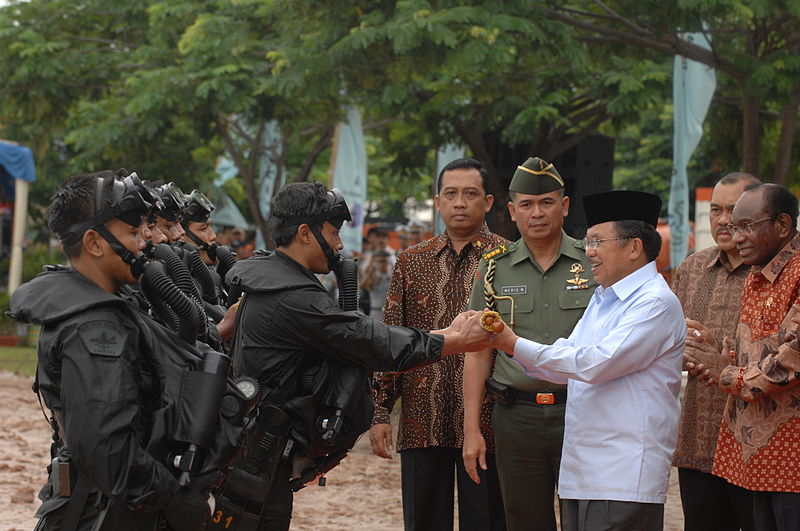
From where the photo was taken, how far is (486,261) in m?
5.68

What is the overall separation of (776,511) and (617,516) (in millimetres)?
745

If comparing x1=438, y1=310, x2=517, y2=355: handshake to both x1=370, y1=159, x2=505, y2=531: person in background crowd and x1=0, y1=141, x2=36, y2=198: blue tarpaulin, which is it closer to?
x1=370, y1=159, x2=505, y2=531: person in background crowd

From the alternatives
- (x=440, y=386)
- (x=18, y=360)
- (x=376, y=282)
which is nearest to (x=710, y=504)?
(x=440, y=386)

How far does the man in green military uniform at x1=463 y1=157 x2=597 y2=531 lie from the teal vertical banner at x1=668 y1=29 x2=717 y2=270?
23.0ft

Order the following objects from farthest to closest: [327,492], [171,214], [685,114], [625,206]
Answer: [685,114]
[327,492]
[171,214]
[625,206]

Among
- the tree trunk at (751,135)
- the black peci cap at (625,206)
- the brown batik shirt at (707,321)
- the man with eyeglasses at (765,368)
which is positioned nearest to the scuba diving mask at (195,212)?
the brown batik shirt at (707,321)

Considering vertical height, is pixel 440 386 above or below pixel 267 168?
below

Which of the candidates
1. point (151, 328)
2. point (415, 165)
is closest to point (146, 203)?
point (151, 328)

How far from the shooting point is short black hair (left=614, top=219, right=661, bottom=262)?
4.58 metres

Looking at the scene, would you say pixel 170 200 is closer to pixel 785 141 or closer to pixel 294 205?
→ pixel 294 205

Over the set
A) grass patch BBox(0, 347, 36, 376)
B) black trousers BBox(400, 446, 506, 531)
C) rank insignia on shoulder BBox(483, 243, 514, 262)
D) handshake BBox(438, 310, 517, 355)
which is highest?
rank insignia on shoulder BBox(483, 243, 514, 262)

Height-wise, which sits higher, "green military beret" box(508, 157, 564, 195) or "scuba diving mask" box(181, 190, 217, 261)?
"green military beret" box(508, 157, 564, 195)

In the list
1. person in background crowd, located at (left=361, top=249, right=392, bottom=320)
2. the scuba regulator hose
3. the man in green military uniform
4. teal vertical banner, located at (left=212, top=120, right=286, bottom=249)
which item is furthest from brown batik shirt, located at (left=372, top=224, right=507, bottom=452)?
teal vertical banner, located at (left=212, top=120, right=286, bottom=249)

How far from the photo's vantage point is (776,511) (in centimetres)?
458
